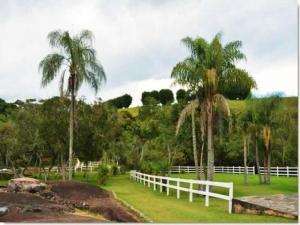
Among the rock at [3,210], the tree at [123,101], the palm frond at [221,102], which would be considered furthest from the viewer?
the tree at [123,101]

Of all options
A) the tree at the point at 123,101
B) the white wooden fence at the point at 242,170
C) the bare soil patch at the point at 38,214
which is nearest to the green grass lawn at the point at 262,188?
the white wooden fence at the point at 242,170

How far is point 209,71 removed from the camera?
26.1 metres

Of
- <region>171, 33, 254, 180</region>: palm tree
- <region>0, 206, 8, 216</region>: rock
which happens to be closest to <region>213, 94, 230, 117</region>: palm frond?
<region>171, 33, 254, 180</region>: palm tree

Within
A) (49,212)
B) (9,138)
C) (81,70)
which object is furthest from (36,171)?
(49,212)

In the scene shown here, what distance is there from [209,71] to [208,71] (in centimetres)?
4

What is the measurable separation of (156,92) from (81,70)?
73.2m

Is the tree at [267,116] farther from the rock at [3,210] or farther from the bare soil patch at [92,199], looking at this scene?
the rock at [3,210]

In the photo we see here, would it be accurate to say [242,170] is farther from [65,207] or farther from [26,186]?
[65,207]

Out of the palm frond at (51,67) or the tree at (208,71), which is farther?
the palm frond at (51,67)

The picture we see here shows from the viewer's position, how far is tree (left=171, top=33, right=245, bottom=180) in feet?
86.0

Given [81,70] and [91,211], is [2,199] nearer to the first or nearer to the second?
[91,211]

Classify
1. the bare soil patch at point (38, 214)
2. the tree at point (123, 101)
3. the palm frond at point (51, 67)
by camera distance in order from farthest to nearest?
1. the tree at point (123, 101)
2. the palm frond at point (51, 67)
3. the bare soil patch at point (38, 214)

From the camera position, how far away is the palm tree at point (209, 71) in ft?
86.0

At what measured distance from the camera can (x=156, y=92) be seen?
104m
